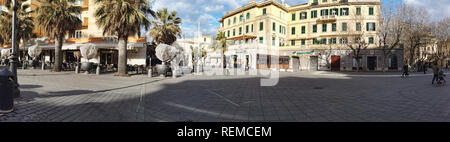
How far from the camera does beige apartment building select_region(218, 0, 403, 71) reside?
113 ft

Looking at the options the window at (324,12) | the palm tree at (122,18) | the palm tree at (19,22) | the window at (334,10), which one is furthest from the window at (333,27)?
the palm tree at (19,22)

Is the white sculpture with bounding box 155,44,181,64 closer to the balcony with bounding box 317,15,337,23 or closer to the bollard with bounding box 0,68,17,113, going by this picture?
the bollard with bounding box 0,68,17,113

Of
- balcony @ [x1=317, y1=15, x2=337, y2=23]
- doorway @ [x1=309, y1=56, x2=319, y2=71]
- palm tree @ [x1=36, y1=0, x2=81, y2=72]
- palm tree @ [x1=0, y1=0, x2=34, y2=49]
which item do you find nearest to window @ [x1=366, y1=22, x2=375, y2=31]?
balcony @ [x1=317, y1=15, x2=337, y2=23]

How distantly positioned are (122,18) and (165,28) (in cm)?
1062

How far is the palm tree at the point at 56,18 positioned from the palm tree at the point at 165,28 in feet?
27.4

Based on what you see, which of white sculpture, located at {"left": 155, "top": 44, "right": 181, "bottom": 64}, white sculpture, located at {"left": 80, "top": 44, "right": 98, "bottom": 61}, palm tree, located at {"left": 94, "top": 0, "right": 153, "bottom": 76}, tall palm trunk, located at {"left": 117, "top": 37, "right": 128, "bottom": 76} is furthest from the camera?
white sculpture, located at {"left": 80, "top": 44, "right": 98, "bottom": 61}

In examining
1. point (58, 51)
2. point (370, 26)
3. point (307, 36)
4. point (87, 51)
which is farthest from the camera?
point (307, 36)

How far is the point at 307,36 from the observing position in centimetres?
3881

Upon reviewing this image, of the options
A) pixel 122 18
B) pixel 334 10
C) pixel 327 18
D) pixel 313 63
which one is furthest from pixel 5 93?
pixel 334 10

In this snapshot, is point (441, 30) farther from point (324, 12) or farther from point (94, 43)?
point (94, 43)

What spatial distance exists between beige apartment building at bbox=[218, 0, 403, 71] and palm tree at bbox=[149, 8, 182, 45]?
13226 mm
